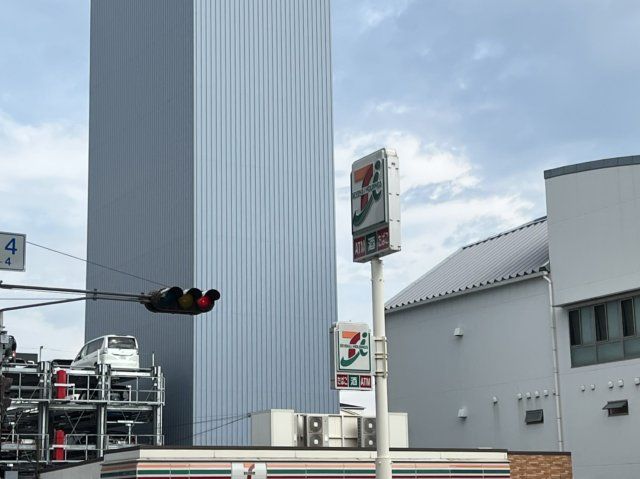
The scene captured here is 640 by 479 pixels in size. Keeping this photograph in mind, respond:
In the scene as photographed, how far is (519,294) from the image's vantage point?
1628 inches

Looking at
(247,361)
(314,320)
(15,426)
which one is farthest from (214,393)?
(15,426)

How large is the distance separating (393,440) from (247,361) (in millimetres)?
12742

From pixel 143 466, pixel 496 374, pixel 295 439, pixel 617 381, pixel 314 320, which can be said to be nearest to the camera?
pixel 143 466

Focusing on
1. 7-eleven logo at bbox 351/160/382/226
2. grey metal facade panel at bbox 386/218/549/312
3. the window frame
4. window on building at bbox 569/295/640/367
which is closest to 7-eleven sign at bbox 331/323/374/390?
7-eleven logo at bbox 351/160/382/226

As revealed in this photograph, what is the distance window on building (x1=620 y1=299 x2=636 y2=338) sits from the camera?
3613 cm

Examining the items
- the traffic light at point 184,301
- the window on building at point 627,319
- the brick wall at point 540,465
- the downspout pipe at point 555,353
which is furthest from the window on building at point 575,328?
the traffic light at point 184,301

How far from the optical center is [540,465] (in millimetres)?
33531

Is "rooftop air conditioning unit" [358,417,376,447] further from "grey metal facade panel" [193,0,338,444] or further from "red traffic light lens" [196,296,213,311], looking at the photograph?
"red traffic light lens" [196,296,213,311]

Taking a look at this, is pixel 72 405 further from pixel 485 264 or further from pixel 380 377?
pixel 380 377

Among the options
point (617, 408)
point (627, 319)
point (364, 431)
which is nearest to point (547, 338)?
point (627, 319)

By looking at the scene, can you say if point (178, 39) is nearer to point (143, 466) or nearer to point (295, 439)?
point (295, 439)

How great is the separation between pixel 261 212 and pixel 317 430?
17777mm

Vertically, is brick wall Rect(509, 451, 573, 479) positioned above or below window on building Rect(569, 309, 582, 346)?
below

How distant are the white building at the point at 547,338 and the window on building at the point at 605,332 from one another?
4 cm
